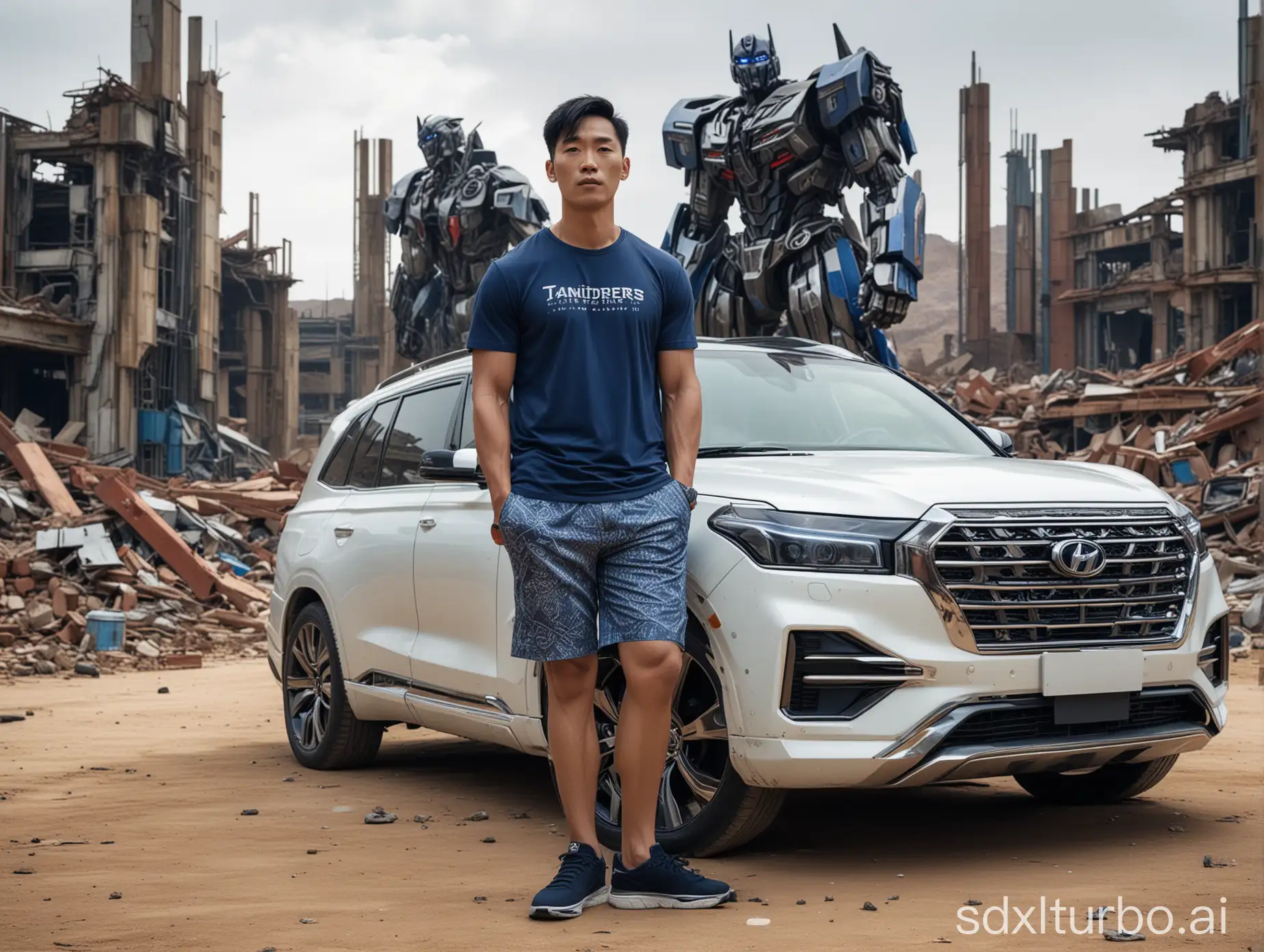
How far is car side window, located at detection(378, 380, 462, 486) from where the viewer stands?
6586 mm

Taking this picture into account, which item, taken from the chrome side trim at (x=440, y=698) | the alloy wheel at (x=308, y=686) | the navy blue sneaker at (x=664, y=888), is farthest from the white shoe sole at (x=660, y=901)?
the alloy wheel at (x=308, y=686)

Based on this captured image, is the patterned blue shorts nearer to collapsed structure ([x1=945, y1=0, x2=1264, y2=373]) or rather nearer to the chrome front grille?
the chrome front grille

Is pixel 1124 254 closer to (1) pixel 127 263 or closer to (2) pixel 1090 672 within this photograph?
(1) pixel 127 263

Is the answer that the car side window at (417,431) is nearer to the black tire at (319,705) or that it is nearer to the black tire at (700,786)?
the black tire at (319,705)

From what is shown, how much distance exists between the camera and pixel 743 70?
1230cm

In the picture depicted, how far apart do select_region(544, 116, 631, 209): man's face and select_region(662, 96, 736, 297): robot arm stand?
8.12m

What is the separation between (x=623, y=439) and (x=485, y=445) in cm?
38

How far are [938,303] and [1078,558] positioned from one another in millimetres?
133684

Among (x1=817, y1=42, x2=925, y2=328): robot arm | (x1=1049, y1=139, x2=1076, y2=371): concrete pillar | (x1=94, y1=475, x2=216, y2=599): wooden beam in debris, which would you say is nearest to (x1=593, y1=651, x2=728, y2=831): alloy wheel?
(x1=817, y1=42, x2=925, y2=328): robot arm

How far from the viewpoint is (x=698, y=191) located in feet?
42.5

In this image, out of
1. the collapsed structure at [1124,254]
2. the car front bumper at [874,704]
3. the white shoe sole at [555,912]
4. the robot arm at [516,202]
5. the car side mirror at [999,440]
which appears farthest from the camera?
the collapsed structure at [1124,254]

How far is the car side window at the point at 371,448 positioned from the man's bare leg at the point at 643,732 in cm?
292

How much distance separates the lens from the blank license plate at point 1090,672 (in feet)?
Answer: 15.3

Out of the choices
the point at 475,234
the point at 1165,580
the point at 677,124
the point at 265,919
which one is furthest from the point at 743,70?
the point at 265,919
